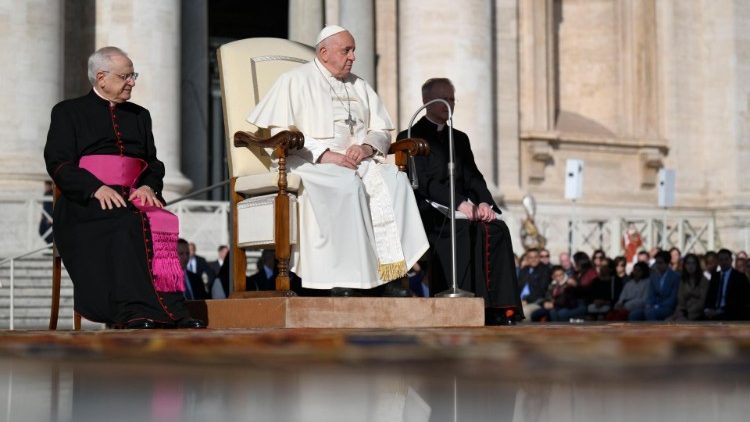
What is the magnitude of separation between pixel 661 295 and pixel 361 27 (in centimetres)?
705

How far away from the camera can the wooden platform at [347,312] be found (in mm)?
7434

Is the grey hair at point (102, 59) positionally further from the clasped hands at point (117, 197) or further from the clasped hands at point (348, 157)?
the clasped hands at point (348, 157)

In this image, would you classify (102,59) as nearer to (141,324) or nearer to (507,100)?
(141,324)

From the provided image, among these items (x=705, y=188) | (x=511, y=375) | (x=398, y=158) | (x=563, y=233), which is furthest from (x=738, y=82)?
(x=511, y=375)

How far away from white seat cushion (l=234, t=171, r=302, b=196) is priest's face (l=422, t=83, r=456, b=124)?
1.22 meters

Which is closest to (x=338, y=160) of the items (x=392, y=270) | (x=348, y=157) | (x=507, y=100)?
(x=348, y=157)

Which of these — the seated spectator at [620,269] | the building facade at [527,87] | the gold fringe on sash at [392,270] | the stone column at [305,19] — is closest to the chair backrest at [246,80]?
the gold fringe on sash at [392,270]

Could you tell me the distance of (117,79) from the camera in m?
7.92

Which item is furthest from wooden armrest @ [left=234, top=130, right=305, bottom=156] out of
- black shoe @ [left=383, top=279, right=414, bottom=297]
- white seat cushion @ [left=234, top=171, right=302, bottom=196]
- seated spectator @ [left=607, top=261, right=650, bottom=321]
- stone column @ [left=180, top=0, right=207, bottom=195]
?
stone column @ [left=180, top=0, right=207, bottom=195]

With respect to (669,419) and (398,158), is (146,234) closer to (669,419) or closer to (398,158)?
(398,158)

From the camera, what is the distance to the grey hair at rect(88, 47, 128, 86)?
781cm

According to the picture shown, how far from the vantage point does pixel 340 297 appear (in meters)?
7.64

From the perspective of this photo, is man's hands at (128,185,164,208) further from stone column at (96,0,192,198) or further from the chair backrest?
stone column at (96,0,192,198)

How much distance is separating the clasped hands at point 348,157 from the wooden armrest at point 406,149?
0.26m
